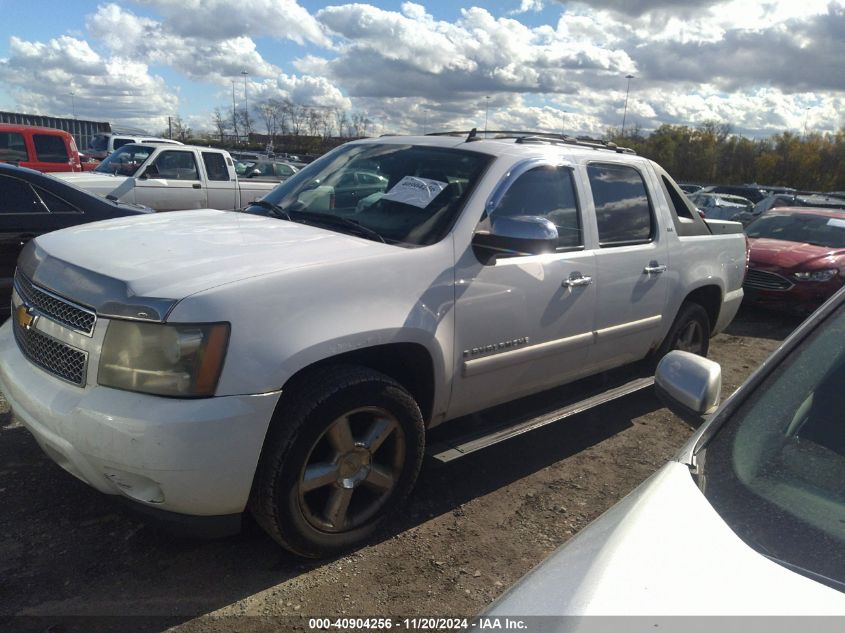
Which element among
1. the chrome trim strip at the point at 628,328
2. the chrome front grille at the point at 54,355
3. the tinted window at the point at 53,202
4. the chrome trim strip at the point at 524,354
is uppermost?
the tinted window at the point at 53,202

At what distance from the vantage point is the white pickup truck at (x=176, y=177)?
1124 cm

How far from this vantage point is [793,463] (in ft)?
5.57

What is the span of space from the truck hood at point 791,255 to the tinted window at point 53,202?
8.04 m

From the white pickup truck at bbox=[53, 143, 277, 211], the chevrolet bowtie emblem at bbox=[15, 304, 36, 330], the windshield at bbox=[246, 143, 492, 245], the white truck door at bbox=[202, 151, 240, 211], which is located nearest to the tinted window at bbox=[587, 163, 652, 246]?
the windshield at bbox=[246, 143, 492, 245]

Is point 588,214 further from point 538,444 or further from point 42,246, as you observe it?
point 42,246

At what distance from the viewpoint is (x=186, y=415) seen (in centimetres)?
231

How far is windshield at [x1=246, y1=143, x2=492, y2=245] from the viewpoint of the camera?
3305 millimetres

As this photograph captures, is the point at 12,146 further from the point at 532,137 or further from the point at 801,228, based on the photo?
the point at 801,228

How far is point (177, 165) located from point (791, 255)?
10.2m

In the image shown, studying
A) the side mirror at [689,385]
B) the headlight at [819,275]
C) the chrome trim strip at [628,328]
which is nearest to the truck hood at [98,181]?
the chrome trim strip at [628,328]

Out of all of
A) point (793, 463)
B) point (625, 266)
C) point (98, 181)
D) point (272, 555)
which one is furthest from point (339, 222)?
point (98, 181)

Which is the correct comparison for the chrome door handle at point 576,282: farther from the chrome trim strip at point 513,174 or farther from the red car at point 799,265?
the red car at point 799,265

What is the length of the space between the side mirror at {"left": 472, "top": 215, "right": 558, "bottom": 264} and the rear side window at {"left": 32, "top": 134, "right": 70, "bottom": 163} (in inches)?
521

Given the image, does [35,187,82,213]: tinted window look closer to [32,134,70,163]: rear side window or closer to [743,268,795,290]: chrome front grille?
[743,268,795,290]: chrome front grille
